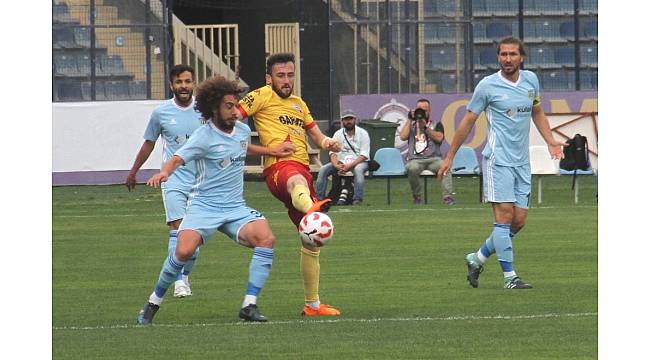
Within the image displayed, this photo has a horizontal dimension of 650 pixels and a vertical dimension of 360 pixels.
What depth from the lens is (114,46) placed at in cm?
3167


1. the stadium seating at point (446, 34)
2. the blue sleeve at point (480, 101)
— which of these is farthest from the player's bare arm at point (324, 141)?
the stadium seating at point (446, 34)

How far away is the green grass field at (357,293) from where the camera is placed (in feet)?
31.0

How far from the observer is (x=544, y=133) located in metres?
13.2

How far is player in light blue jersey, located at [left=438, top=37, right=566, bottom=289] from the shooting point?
1295cm

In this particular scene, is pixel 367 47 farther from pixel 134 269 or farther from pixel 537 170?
pixel 134 269

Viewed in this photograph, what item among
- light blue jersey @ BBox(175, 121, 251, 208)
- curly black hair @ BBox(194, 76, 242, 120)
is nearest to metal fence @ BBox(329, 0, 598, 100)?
light blue jersey @ BBox(175, 121, 251, 208)

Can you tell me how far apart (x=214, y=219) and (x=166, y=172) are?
628 millimetres

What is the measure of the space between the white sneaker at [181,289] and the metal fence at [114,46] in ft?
60.4

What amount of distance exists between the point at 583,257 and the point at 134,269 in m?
4.69

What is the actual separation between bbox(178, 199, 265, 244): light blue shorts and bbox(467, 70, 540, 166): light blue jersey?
2927 mm

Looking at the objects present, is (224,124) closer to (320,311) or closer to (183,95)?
(320,311)

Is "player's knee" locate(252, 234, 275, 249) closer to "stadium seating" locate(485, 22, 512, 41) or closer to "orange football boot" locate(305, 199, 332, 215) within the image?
"orange football boot" locate(305, 199, 332, 215)

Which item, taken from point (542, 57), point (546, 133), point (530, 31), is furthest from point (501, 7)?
point (546, 133)

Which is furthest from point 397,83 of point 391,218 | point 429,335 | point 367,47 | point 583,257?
point 429,335
